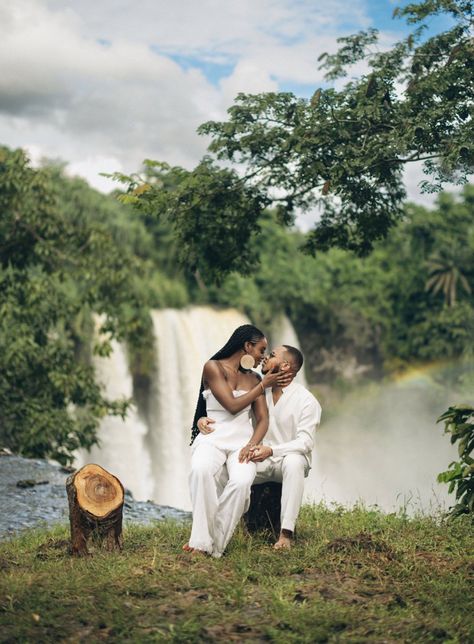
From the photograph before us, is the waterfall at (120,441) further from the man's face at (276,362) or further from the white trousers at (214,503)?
the white trousers at (214,503)

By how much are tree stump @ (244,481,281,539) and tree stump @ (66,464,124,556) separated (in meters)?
1.08

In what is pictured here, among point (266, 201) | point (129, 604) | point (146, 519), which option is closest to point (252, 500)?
point (129, 604)

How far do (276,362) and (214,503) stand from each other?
47.2 inches

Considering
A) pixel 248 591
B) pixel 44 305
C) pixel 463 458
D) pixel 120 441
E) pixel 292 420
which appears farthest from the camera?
pixel 120 441

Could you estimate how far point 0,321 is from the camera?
48.1 ft

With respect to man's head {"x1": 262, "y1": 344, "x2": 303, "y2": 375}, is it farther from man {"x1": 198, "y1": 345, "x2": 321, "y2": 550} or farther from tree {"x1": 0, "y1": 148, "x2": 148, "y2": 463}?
tree {"x1": 0, "y1": 148, "x2": 148, "y2": 463}

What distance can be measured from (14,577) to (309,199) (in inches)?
254

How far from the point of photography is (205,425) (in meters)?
7.06

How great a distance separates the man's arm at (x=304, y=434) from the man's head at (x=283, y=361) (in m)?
0.34

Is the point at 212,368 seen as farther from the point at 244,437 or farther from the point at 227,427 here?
the point at 244,437

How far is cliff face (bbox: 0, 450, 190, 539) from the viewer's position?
9.90 meters

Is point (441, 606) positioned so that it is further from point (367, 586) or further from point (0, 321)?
point (0, 321)

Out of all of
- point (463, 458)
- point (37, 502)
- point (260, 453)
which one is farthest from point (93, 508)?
point (37, 502)

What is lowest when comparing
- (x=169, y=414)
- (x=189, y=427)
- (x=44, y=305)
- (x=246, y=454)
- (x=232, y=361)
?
(x=246, y=454)
